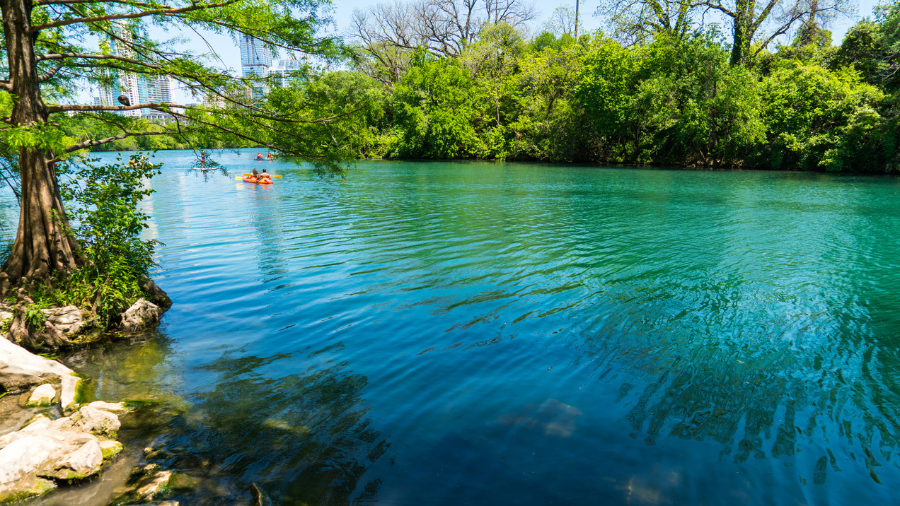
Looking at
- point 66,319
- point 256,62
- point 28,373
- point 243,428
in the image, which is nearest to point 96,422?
point 243,428

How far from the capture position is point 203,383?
20.6 ft

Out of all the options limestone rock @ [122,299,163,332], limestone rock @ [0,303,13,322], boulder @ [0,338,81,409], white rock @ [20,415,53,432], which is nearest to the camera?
white rock @ [20,415,53,432]

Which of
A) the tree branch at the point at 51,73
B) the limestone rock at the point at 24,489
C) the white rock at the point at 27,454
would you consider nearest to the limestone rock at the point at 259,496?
the limestone rock at the point at 24,489

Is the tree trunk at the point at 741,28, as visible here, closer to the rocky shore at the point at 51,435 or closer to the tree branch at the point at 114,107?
the tree branch at the point at 114,107

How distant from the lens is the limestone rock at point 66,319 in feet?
24.0

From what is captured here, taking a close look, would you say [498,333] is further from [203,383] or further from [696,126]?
[696,126]

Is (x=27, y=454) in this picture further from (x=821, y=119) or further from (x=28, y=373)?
(x=821, y=119)

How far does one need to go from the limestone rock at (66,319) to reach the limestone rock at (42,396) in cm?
193

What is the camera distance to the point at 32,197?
731 centimetres

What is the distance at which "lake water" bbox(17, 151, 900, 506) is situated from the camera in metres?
4.57

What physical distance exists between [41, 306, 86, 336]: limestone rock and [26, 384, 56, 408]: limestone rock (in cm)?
193

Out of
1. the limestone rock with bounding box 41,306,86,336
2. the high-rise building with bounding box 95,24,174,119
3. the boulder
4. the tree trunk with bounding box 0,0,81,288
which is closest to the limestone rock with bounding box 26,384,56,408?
the boulder

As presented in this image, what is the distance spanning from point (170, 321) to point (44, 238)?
2.18 metres

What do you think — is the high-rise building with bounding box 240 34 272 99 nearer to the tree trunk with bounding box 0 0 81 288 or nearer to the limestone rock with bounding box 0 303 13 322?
the tree trunk with bounding box 0 0 81 288
